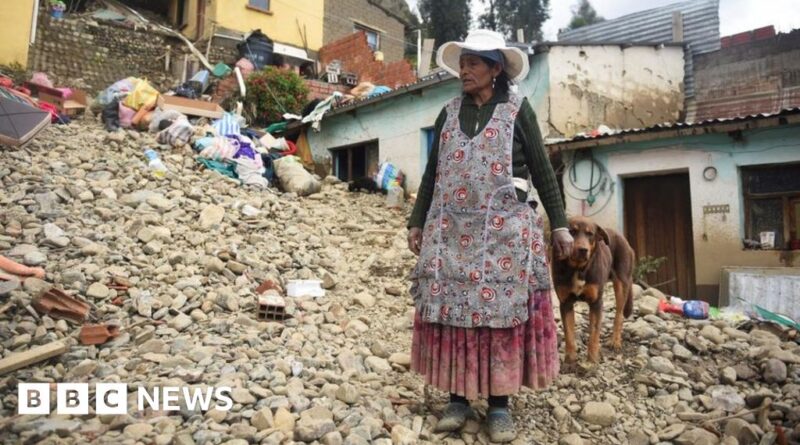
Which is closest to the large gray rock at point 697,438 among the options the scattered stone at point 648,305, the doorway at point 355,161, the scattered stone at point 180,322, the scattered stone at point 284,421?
the scattered stone at point 284,421

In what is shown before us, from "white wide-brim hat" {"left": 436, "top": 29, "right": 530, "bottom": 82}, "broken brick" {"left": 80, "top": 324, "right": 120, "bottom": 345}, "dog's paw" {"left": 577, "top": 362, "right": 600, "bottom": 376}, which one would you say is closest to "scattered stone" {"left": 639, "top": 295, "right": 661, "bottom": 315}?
"dog's paw" {"left": 577, "top": 362, "right": 600, "bottom": 376}

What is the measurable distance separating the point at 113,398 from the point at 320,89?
12862 millimetres

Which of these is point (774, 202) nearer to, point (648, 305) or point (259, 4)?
point (648, 305)

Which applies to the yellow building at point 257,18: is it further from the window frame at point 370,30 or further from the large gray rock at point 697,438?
the large gray rock at point 697,438

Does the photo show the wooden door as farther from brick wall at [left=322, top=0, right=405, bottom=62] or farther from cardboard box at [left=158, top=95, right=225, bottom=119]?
brick wall at [left=322, top=0, right=405, bottom=62]

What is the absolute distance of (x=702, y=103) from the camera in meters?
9.94

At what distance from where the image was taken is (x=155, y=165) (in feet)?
23.1

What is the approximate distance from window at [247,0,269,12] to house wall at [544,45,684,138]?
38.8 ft

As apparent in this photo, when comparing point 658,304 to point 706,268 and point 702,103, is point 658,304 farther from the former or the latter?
point 702,103

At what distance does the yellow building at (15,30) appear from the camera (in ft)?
35.5

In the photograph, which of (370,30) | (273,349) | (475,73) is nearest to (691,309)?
(475,73)

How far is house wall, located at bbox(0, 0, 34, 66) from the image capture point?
10.8 metres

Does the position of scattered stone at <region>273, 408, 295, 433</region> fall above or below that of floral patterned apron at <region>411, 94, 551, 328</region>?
below

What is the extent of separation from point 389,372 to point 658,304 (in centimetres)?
323
